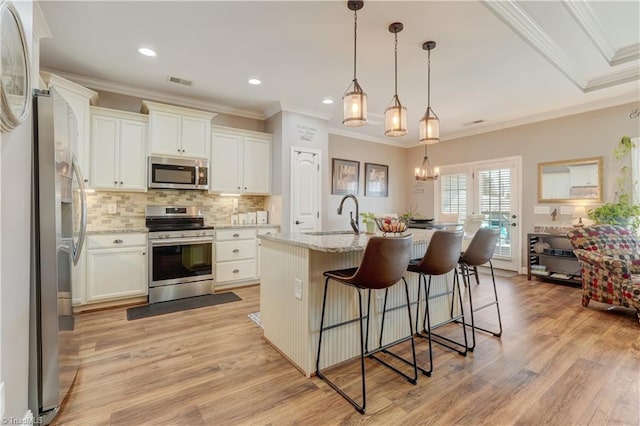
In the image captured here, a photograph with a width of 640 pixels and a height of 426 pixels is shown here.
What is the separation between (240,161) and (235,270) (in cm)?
165

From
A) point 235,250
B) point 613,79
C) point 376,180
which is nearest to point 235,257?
point 235,250

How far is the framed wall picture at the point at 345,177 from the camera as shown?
5941 mm

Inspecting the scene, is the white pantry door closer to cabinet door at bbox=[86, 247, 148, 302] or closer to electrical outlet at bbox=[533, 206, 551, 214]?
cabinet door at bbox=[86, 247, 148, 302]

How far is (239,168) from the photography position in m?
4.54

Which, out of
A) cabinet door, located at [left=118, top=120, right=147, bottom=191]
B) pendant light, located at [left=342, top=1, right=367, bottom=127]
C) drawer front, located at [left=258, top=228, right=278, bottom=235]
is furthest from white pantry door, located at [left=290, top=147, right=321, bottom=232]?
pendant light, located at [left=342, top=1, right=367, bottom=127]

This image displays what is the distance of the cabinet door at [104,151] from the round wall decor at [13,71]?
2.36 m

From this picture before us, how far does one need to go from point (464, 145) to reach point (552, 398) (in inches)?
205

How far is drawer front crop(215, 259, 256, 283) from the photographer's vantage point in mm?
4145

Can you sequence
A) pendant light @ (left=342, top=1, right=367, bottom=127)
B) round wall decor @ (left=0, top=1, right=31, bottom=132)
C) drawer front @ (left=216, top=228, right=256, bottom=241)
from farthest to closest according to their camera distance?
drawer front @ (left=216, top=228, right=256, bottom=241)
pendant light @ (left=342, top=1, right=367, bottom=127)
round wall decor @ (left=0, top=1, right=31, bottom=132)

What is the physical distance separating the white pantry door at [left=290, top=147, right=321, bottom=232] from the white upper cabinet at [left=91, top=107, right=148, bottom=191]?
81.4 inches

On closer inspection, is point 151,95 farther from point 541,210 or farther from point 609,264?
point 541,210

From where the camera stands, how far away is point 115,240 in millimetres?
3434

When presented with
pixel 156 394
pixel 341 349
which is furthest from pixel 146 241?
pixel 341 349

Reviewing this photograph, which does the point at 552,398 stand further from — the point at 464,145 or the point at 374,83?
the point at 464,145
